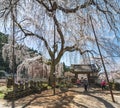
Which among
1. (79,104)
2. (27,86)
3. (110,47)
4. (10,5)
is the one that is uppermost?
(10,5)

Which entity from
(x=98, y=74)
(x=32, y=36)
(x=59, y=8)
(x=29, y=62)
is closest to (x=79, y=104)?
(x=59, y=8)

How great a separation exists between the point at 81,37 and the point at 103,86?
300 inches

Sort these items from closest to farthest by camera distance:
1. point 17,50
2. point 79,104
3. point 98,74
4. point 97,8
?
point 79,104, point 97,8, point 17,50, point 98,74

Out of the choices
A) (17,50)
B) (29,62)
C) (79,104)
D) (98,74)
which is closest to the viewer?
(79,104)

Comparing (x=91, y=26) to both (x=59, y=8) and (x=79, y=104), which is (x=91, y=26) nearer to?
(x=59, y=8)

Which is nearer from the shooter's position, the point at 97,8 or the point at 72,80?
the point at 97,8

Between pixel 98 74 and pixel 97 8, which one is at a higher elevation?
pixel 97 8

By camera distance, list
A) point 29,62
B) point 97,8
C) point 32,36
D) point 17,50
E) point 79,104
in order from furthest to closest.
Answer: point 29,62
point 17,50
point 32,36
point 97,8
point 79,104

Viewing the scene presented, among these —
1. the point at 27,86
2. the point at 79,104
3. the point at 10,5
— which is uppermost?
the point at 10,5

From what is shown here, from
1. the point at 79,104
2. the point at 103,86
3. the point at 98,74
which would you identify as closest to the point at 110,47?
the point at 103,86

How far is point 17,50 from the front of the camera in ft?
96.8

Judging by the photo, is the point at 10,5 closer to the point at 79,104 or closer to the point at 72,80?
the point at 79,104

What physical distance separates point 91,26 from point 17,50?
9554mm

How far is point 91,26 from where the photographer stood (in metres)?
23.4
